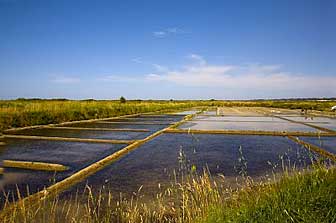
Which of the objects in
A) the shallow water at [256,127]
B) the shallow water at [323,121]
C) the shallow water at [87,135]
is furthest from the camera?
the shallow water at [323,121]

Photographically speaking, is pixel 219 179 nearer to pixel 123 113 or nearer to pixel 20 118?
pixel 20 118

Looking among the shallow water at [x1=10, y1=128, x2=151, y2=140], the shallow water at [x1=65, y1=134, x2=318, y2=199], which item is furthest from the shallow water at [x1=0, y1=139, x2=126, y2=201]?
the shallow water at [x1=10, y1=128, x2=151, y2=140]

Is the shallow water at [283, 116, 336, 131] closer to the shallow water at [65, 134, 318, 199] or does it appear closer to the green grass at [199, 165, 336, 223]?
the shallow water at [65, 134, 318, 199]

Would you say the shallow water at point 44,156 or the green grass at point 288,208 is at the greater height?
the green grass at point 288,208

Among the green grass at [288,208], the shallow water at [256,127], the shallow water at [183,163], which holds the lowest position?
the shallow water at [183,163]

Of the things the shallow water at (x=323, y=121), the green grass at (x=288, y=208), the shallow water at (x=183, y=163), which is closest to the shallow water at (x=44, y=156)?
the shallow water at (x=183, y=163)

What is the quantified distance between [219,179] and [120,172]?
1.83 metres

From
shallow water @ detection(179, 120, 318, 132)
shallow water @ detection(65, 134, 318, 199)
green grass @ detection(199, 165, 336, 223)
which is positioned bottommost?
shallow water @ detection(65, 134, 318, 199)

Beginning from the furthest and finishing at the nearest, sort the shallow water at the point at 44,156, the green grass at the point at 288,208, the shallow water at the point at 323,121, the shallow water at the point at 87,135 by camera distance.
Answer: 1. the shallow water at the point at 323,121
2. the shallow water at the point at 87,135
3. the shallow water at the point at 44,156
4. the green grass at the point at 288,208

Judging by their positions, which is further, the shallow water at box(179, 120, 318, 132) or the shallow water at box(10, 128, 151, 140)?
the shallow water at box(179, 120, 318, 132)

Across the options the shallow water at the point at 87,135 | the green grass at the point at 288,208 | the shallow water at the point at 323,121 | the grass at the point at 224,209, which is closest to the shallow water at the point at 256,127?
the shallow water at the point at 323,121

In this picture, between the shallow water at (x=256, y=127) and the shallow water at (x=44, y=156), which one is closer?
the shallow water at (x=44, y=156)

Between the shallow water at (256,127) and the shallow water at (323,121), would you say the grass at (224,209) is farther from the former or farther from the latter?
the shallow water at (323,121)

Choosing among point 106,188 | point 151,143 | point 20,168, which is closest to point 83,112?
point 151,143
